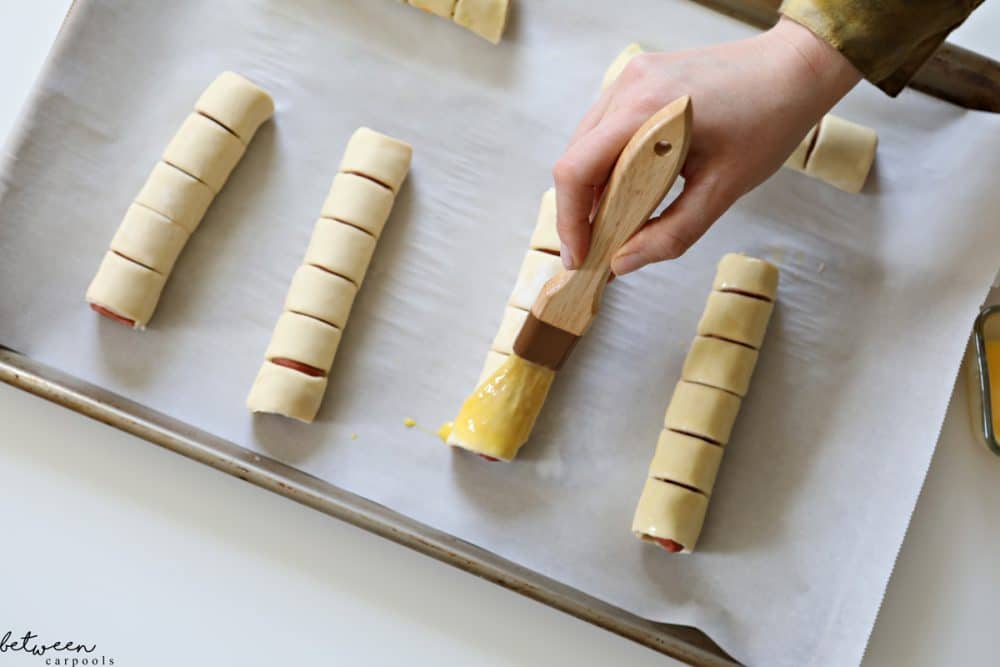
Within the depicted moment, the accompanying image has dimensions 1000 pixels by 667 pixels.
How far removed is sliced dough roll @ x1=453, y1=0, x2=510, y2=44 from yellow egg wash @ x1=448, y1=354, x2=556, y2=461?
96 cm

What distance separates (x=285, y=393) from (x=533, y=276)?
0.73m

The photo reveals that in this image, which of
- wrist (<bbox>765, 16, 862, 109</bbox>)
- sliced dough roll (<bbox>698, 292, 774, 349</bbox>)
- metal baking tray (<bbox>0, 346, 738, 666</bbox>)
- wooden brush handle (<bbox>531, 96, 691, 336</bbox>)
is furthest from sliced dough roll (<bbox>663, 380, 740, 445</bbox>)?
wrist (<bbox>765, 16, 862, 109</bbox>)

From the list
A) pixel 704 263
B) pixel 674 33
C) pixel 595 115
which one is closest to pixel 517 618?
pixel 704 263

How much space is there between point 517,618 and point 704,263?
44.2 inches

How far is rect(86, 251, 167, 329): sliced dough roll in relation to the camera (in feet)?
7.55

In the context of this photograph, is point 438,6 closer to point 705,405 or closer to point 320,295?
point 320,295

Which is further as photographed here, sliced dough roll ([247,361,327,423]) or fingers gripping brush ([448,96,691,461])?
sliced dough roll ([247,361,327,423])

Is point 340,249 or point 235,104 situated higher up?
point 235,104

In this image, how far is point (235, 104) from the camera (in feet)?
7.94

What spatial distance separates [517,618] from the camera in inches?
94.3

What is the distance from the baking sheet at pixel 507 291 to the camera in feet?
7.70

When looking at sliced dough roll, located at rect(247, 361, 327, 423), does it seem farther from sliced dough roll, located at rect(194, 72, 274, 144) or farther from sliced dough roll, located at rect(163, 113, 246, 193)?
sliced dough roll, located at rect(194, 72, 274, 144)

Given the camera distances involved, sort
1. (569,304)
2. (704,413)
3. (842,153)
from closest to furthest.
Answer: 1. (569,304)
2. (704,413)
3. (842,153)

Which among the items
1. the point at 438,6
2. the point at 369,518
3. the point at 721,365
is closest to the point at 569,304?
the point at 721,365
